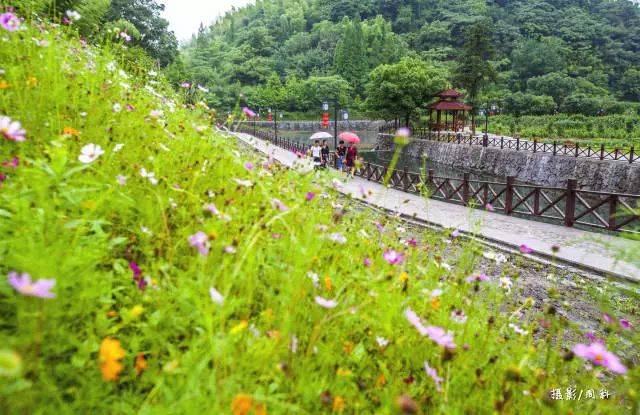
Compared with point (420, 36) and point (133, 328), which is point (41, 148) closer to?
point (133, 328)

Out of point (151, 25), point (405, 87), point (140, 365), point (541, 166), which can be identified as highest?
point (151, 25)

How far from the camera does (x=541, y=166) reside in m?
24.9

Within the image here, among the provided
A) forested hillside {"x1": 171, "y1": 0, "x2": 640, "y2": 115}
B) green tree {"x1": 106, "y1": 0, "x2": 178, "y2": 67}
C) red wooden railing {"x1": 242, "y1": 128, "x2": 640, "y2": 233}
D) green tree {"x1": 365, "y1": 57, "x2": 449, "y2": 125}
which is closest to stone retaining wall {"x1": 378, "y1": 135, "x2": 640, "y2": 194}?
red wooden railing {"x1": 242, "y1": 128, "x2": 640, "y2": 233}

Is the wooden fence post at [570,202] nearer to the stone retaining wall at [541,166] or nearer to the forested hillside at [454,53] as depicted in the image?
the stone retaining wall at [541,166]

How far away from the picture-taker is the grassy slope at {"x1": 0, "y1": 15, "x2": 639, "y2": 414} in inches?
46.0

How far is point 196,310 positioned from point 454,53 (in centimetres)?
9349

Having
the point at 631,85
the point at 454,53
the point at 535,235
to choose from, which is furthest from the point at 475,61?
the point at 454,53

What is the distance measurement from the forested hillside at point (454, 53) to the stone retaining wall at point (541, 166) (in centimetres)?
1762

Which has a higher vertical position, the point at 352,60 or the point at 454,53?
the point at 454,53

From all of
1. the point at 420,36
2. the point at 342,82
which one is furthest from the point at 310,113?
the point at 420,36

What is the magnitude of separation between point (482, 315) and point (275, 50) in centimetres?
10365

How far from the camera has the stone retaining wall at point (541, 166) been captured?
66.4 feet

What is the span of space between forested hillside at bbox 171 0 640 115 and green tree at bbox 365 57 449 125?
4.75 meters

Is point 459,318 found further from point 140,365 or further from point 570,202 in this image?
point 570,202
